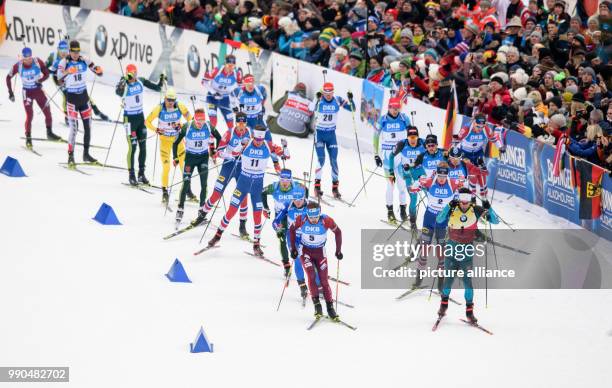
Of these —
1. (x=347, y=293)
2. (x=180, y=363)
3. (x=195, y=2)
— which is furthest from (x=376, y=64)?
(x=180, y=363)

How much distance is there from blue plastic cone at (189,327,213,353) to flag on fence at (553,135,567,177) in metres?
8.79

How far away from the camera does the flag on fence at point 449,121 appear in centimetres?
2248

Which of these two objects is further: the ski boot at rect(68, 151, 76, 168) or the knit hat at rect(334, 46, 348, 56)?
the knit hat at rect(334, 46, 348, 56)

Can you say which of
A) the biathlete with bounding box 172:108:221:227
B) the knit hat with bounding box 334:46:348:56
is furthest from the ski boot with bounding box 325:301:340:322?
the knit hat with bounding box 334:46:348:56

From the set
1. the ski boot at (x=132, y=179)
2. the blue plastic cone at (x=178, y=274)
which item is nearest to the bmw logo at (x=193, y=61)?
the ski boot at (x=132, y=179)

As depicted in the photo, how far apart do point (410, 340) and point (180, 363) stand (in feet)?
11.3

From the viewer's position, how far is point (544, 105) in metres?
21.5

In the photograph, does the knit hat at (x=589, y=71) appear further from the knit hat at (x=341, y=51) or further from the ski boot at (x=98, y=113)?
the ski boot at (x=98, y=113)

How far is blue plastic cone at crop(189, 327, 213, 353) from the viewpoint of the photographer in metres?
14.2

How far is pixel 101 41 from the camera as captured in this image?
31922mm

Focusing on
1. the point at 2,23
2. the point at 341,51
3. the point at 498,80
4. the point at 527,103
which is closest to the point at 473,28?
the point at 498,80

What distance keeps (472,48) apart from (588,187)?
5.85m

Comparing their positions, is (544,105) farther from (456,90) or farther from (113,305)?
(113,305)

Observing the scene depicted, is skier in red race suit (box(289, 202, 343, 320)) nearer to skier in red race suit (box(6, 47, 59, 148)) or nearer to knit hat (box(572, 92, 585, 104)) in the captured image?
knit hat (box(572, 92, 585, 104))
